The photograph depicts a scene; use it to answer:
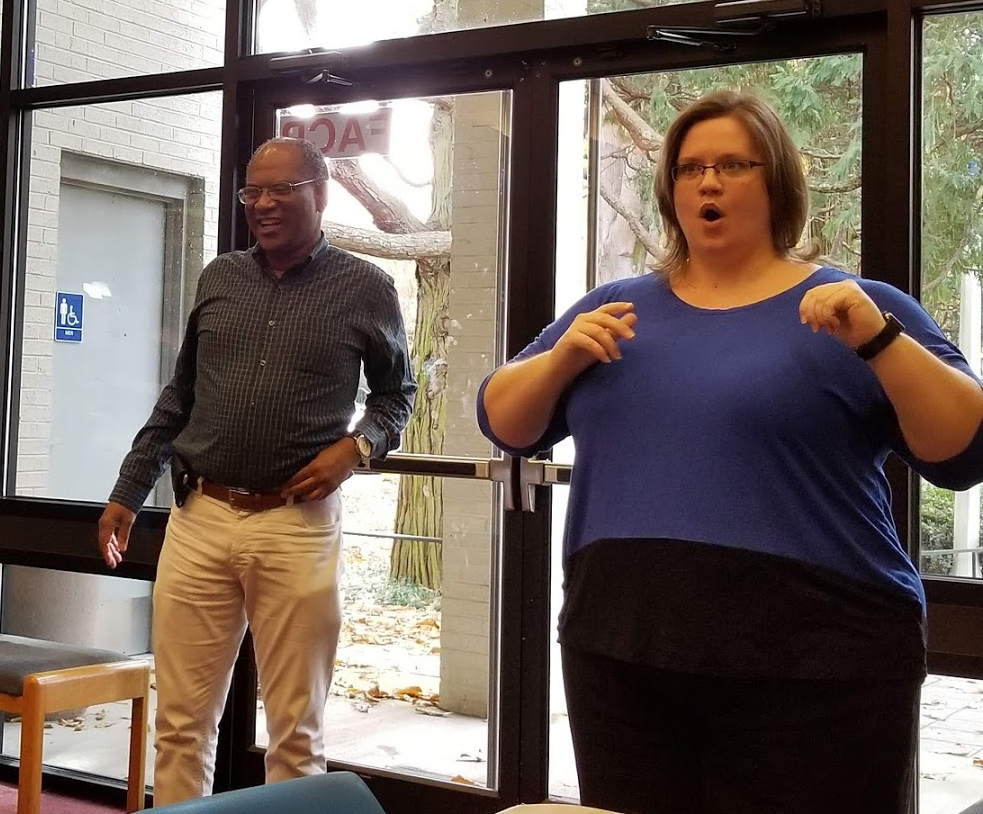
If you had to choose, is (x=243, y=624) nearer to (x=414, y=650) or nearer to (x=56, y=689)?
(x=56, y=689)

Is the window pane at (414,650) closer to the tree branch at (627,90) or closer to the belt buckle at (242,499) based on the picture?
the belt buckle at (242,499)

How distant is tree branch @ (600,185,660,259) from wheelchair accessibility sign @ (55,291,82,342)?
5.74 ft

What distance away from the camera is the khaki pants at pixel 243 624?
8.30ft

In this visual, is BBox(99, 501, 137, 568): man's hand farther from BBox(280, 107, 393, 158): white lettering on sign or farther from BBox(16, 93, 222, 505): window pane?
BBox(280, 107, 393, 158): white lettering on sign

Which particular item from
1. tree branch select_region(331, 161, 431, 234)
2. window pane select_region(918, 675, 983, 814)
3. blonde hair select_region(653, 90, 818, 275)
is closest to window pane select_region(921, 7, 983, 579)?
window pane select_region(918, 675, 983, 814)

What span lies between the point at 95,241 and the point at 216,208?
20.3 inches

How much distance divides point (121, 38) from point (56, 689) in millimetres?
2029

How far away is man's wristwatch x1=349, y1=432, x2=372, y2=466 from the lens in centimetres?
257

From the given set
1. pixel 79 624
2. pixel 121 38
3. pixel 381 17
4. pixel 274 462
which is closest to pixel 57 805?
pixel 79 624

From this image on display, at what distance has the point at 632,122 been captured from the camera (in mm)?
2854

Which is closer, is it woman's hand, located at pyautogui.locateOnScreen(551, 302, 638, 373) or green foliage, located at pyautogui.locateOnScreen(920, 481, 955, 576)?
woman's hand, located at pyautogui.locateOnScreen(551, 302, 638, 373)

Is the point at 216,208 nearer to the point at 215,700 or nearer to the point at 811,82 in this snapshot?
the point at 215,700

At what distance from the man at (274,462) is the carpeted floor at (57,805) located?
0.79 m

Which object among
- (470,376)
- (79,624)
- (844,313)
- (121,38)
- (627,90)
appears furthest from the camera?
(79,624)
